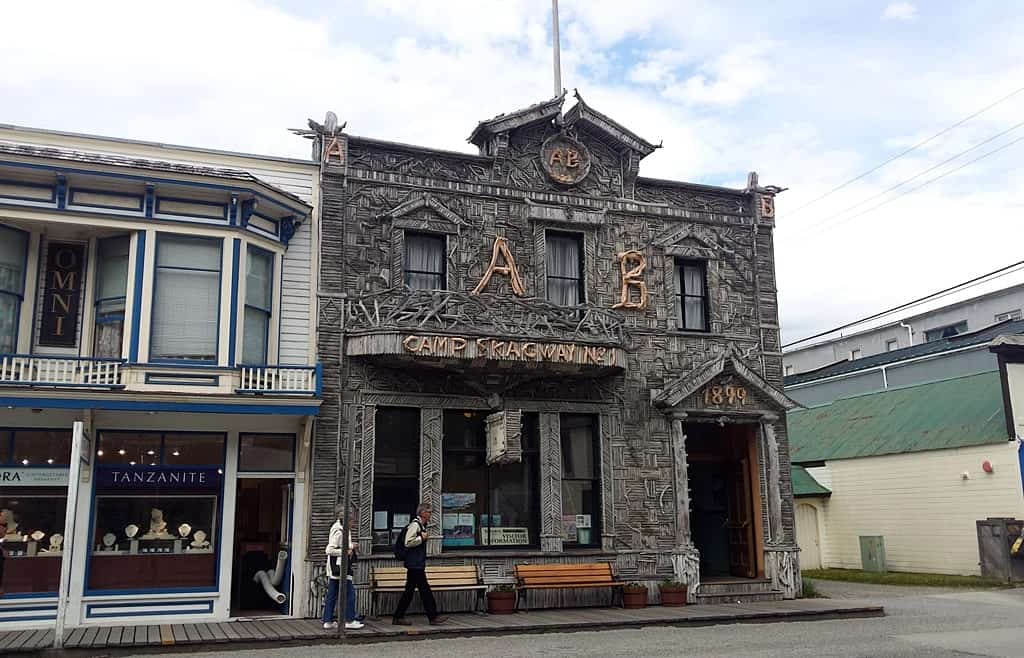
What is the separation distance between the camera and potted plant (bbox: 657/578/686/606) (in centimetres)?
1842

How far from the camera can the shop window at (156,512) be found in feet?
51.5

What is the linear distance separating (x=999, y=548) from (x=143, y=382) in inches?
766

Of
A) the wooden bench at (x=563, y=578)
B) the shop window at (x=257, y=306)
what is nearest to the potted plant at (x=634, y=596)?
the wooden bench at (x=563, y=578)

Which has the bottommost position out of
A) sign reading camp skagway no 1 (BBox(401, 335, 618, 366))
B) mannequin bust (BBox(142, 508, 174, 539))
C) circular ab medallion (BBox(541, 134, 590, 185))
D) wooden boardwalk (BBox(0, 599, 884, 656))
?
wooden boardwalk (BBox(0, 599, 884, 656))

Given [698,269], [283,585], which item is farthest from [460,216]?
[283,585]

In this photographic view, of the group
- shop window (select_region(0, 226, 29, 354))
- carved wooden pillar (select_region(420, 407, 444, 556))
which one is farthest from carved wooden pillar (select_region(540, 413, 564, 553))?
shop window (select_region(0, 226, 29, 354))

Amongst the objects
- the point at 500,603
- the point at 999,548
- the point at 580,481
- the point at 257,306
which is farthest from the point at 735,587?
the point at 257,306

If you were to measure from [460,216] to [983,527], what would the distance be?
588 inches

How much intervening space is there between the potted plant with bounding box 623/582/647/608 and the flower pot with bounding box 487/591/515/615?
7.53 ft

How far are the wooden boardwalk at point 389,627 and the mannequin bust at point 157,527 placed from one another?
1.50 meters

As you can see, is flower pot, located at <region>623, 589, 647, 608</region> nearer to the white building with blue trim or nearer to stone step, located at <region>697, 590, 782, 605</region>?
stone step, located at <region>697, 590, 782, 605</region>

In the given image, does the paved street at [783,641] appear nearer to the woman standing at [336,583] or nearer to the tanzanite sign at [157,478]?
the woman standing at [336,583]

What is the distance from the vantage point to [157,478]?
16109 millimetres

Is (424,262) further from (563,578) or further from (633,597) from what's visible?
(633,597)
